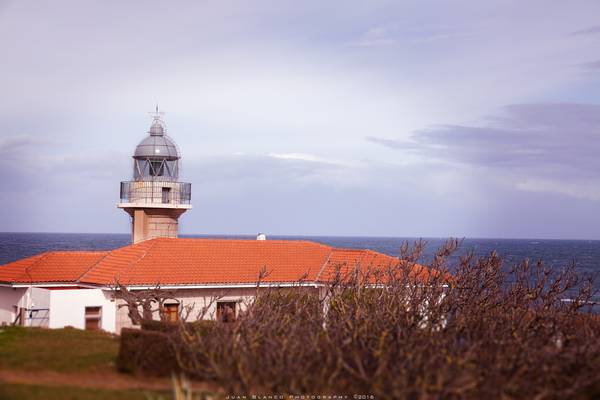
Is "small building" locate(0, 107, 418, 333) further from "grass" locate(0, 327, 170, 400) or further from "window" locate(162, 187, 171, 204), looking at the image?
"grass" locate(0, 327, 170, 400)

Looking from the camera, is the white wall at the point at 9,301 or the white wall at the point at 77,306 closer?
the white wall at the point at 77,306

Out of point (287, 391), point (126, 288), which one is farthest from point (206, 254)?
point (287, 391)

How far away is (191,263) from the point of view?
3069 centimetres

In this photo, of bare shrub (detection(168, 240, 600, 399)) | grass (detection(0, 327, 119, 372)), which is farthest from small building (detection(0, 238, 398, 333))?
bare shrub (detection(168, 240, 600, 399))

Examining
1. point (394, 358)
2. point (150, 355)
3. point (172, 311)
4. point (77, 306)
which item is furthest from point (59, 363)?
point (172, 311)

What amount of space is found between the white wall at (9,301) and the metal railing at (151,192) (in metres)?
9.32

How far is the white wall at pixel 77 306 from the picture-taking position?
87.1 feet

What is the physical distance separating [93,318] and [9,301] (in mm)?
3931

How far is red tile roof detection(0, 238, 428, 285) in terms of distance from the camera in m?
29.2

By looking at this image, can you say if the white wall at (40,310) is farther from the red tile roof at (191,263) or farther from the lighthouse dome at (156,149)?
the lighthouse dome at (156,149)

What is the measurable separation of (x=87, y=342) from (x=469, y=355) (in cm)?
1168

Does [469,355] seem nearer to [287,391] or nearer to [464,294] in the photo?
[287,391]

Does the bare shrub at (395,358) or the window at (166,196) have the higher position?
the window at (166,196)

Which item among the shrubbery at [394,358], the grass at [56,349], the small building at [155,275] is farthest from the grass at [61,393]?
the small building at [155,275]
